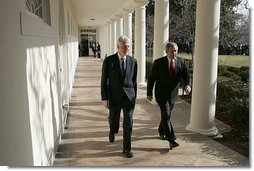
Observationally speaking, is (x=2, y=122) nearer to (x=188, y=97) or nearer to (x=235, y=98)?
(x=235, y=98)

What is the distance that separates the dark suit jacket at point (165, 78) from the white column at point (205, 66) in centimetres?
92

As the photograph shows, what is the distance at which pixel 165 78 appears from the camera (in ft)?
17.0

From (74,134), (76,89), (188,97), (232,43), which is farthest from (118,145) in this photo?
(232,43)

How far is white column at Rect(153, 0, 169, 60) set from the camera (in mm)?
8895

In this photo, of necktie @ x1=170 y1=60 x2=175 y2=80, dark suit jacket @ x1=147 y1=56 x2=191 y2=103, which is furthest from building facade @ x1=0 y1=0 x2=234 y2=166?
necktie @ x1=170 y1=60 x2=175 y2=80

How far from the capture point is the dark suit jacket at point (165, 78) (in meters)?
5.20

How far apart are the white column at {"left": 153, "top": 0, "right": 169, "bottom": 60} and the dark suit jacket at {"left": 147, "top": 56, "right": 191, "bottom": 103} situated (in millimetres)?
3819

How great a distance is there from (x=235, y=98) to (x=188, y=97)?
3.22 metres

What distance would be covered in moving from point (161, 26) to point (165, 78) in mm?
4142

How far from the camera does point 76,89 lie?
1227cm

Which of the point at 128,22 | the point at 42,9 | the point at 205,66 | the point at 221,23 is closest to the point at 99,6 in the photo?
the point at 128,22

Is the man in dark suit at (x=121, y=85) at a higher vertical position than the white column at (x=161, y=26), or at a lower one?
lower

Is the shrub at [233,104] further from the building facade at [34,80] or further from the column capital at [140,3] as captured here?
the column capital at [140,3]

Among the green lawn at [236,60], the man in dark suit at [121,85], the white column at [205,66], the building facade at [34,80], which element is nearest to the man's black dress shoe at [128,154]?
the man in dark suit at [121,85]
